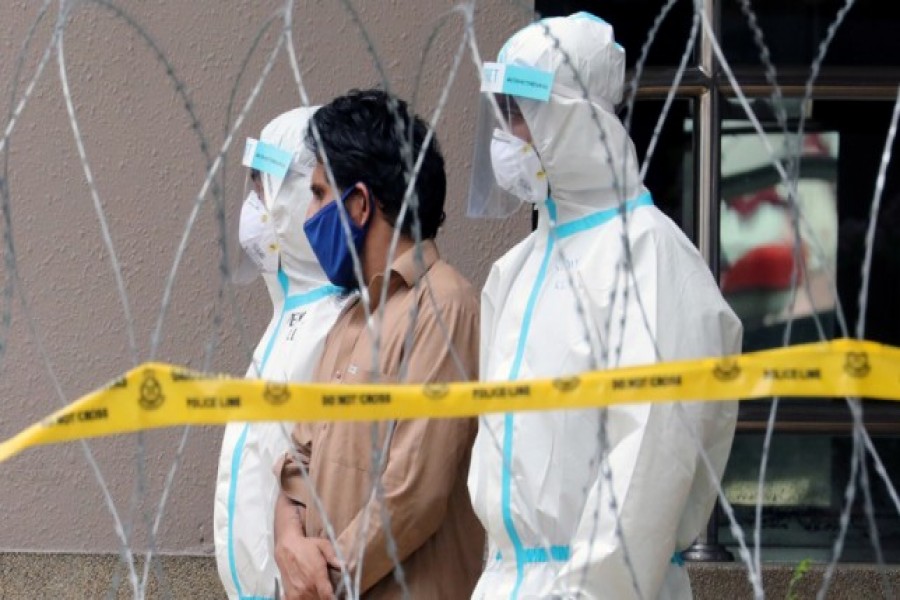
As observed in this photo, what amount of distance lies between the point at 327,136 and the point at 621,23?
5.48ft

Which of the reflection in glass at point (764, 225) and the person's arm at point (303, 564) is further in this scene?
the reflection in glass at point (764, 225)

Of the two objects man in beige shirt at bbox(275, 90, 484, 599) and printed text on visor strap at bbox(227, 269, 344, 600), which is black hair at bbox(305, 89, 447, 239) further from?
printed text on visor strap at bbox(227, 269, 344, 600)

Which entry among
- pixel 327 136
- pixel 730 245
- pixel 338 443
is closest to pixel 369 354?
pixel 338 443

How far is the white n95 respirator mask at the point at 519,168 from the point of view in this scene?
3.75 m

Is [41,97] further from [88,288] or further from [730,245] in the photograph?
[730,245]

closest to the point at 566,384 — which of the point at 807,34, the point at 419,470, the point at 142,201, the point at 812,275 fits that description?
the point at 419,470

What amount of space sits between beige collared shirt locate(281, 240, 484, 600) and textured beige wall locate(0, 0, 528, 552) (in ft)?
5.39

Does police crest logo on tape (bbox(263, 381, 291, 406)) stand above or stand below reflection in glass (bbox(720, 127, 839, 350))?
above

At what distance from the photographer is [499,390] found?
2627mm

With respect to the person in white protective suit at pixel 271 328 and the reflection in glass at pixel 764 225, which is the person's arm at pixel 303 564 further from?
the reflection in glass at pixel 764 225

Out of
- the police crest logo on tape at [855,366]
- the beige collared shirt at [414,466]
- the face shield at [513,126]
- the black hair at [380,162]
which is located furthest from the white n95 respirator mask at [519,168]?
the police crest logo on tape at [855,366]

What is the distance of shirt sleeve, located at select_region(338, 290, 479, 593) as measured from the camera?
3863 mm

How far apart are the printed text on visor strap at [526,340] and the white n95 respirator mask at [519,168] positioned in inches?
1.5

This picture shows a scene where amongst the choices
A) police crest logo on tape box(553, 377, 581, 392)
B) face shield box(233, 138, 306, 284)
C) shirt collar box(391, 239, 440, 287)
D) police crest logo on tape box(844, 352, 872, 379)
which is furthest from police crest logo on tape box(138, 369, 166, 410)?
face shield box(233, 138, 306, 284)
